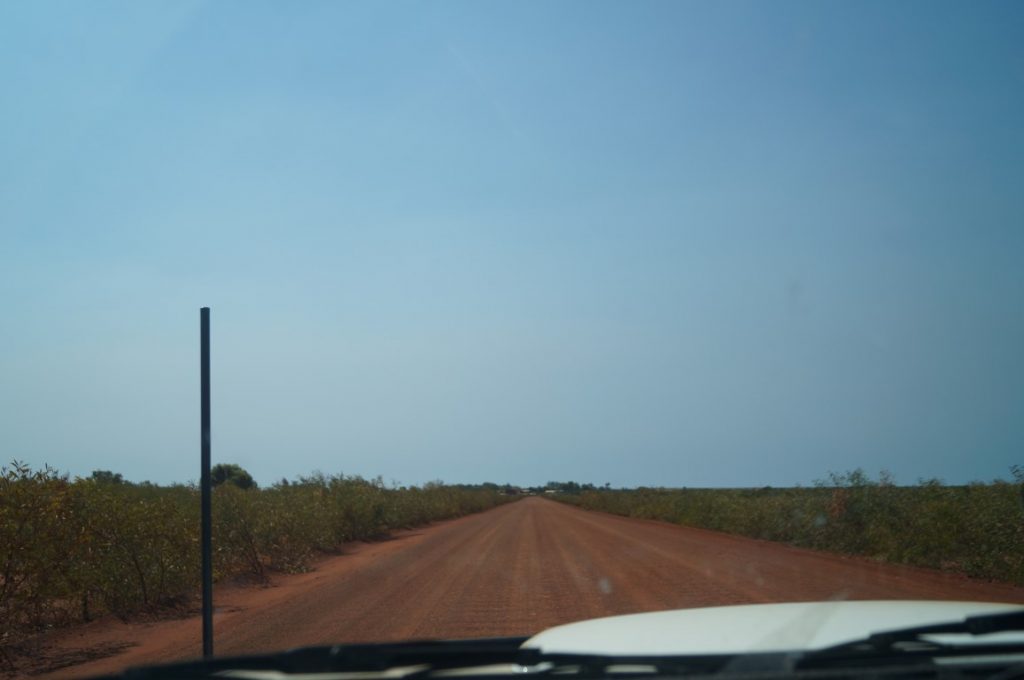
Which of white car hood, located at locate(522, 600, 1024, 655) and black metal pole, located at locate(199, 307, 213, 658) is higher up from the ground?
black metal pole, located at locate(199, 307, 213, 658)

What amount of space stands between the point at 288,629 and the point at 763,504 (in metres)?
27.8

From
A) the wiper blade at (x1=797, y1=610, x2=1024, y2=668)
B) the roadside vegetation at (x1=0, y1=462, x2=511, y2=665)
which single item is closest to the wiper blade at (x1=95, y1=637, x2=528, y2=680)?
the wiper blade at (x1=797, y1=610, x2=1024, y2=668)

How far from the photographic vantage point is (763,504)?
37.3m

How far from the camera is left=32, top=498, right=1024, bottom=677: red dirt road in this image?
40.5 ft

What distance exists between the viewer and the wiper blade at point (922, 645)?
3.69 m

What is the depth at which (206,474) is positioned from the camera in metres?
6.73

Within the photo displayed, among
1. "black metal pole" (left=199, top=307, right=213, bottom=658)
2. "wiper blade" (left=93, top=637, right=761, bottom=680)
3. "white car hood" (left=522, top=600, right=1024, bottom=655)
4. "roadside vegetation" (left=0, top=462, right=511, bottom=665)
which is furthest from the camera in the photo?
"roadside vegetation" (left=0, top=462, right=511, bottom=665)

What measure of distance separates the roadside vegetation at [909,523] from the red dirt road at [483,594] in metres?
0.84

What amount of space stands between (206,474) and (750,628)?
4.14 metres

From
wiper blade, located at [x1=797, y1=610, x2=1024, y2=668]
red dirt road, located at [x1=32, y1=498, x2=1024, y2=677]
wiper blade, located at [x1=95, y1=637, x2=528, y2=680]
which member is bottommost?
red dirt road, located at [x1=32, y1=498, x2=1024, y2=677]

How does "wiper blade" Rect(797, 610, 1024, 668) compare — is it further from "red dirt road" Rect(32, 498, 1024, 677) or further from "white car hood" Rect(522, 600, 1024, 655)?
"red dirt road" Rect(32, 498, 1024, 677)

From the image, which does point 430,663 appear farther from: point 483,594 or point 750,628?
point 483,594

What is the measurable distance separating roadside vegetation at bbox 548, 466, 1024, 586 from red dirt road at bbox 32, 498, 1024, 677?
2.75ft

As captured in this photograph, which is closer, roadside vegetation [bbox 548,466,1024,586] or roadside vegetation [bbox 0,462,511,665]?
roadside vegetation [bbox 0,462,511,665]
